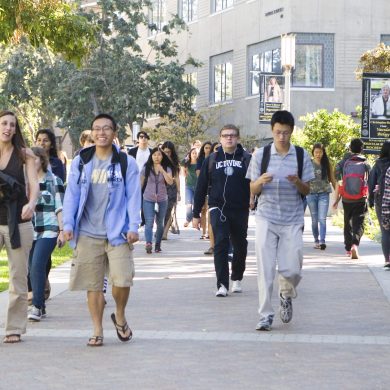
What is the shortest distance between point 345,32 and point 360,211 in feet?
93.9

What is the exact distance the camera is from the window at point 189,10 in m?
56.1

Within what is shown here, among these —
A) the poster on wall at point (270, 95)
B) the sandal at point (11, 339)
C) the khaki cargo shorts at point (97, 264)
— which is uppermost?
the poster on wall at point (270, 95)

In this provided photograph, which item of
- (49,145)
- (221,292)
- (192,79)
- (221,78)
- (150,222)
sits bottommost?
(221,292)

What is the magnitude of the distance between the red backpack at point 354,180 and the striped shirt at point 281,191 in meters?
8.38

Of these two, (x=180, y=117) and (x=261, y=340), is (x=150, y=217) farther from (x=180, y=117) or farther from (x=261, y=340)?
(x=180, y=117)

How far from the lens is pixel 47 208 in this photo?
11.8 m

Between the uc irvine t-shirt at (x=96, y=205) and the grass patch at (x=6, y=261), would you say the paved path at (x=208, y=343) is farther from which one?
the uc irvine t-shirt at (x=96, y=205)

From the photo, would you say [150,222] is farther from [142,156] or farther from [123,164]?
[123,164]

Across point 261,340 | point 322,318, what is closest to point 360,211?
point 322,318

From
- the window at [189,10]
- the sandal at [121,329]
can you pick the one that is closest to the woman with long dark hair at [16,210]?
the sandal at [121,329]

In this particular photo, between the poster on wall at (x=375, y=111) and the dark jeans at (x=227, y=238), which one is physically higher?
the poster on wall at (x=375, y=111)

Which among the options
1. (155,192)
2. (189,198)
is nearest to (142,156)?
(155,192)

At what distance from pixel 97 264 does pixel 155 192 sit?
1052 centimetres

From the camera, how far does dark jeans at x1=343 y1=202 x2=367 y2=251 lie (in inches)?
762
